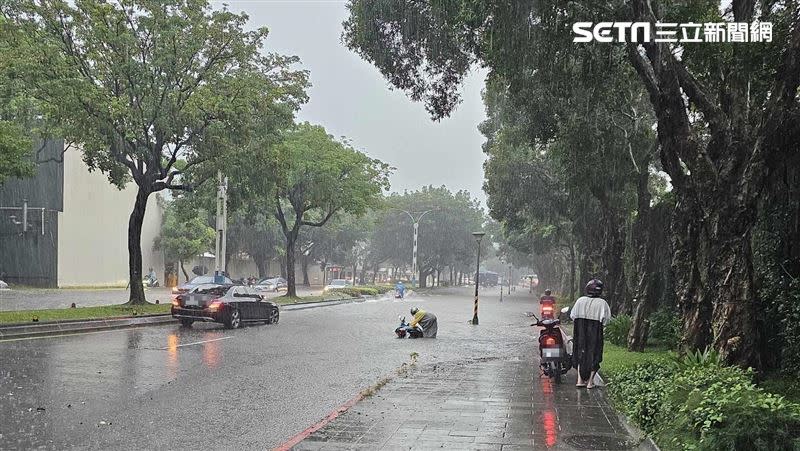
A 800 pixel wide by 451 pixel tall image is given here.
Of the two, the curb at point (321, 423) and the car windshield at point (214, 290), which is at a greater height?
the car windshield at point (214, 290)

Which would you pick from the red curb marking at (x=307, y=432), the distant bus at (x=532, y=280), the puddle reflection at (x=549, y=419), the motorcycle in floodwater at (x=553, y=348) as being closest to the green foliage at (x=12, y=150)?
the red curb marking at (x=307, y=432)

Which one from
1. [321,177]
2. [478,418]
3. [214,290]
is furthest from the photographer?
[321,177]

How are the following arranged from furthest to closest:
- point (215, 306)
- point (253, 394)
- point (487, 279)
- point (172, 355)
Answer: point (487, 279)
point (215, 306)
point (172, 355)
point (253, 394)

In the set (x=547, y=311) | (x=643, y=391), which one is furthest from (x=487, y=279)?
(x=643, y=391)

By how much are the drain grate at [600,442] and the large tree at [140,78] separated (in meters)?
16.5

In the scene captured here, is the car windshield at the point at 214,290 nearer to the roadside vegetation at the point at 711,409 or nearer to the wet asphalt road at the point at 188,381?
the wet asphalt road at the point at 188,381

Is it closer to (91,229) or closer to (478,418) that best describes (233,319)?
(478,418)

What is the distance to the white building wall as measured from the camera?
43.0 meters

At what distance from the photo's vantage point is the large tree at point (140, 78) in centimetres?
1933

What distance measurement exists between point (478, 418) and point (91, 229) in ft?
143

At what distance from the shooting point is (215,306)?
20.1 metres

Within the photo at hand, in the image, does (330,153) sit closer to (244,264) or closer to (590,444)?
(590,444)

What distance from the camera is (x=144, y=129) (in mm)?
21156

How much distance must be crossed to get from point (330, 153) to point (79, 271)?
20067 millimetres
